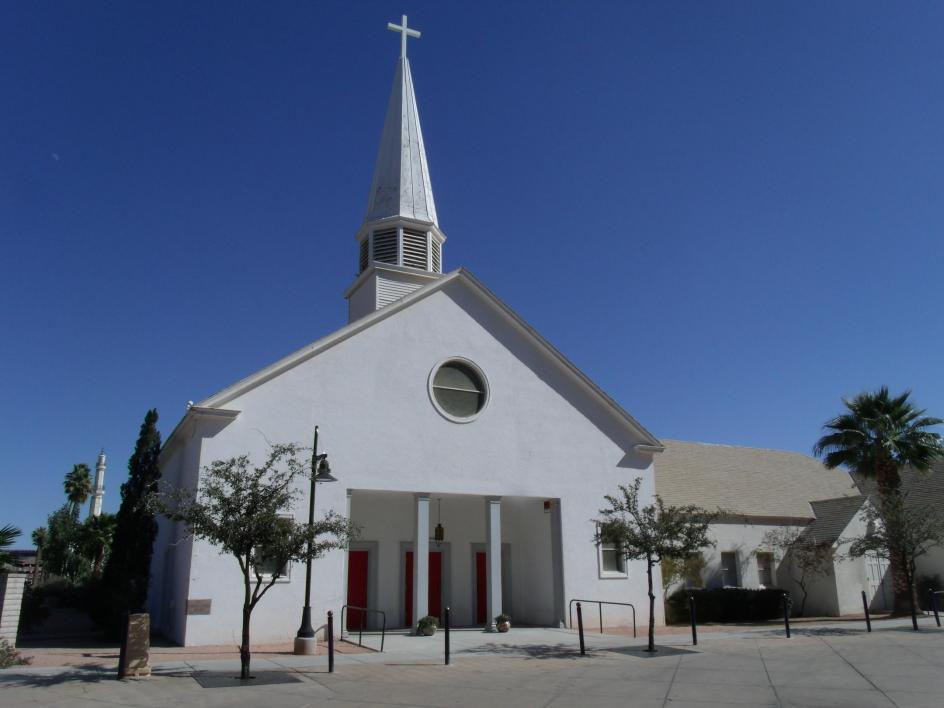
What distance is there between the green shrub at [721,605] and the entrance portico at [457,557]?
541 cm

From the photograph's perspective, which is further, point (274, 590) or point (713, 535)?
point (713, 535)

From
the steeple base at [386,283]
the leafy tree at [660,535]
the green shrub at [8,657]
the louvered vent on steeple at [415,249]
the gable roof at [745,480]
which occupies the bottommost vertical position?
the green shrub at [8,657]

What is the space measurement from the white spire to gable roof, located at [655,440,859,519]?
47.0 ft

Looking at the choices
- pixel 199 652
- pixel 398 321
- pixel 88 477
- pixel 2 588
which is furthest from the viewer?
pixel 88 477

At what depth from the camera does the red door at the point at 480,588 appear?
24.0m

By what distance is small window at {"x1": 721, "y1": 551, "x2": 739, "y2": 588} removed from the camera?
29.2 meters

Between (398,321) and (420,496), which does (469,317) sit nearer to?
(398,321)

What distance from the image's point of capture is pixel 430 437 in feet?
70.5

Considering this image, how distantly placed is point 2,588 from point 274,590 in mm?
5728

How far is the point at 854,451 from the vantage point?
28.3 metres

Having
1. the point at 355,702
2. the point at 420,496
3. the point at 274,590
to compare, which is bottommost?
the point at 355,702

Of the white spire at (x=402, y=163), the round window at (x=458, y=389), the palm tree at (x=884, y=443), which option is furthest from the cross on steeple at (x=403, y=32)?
the palm tree at (x=884, y=443)

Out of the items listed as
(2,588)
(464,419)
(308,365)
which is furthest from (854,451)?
(2,588)

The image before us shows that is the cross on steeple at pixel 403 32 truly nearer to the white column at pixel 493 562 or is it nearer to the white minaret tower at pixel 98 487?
the white column at pixel 493 562
